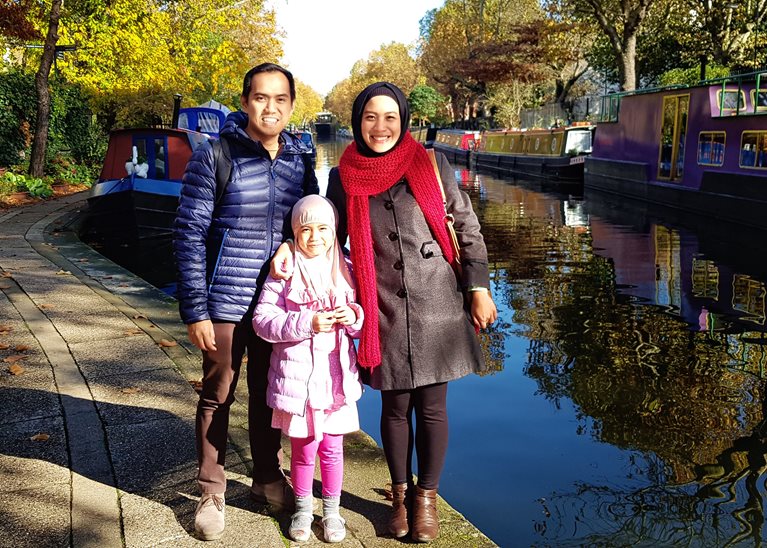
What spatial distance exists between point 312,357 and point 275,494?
70 centimetres

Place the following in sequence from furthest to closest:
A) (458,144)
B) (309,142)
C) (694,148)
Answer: (458,144), (309,142), (694,148)

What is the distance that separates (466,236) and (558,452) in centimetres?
229

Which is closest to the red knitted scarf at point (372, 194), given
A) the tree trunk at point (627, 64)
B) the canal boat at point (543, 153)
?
the canal boat at point (543, 153)

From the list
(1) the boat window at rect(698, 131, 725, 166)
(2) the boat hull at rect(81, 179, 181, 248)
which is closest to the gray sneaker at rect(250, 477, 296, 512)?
(2) the boat hull at rect(81, 179, 181, 248)

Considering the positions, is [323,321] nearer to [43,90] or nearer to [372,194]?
[372,194]

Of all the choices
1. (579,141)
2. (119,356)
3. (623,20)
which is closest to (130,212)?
(119,356)

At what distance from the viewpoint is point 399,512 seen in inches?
126

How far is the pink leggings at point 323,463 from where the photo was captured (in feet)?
10.2

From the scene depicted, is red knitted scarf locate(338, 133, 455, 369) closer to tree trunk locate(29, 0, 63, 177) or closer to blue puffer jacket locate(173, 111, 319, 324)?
blue puffer jacket locate(173, 111, 319, 324)

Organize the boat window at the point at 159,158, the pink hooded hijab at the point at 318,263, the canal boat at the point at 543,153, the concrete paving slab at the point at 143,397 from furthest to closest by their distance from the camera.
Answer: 1. the canal boat at the point at 543,153
2. the boat window at the point at 159,158
3. the concrete paving slab at the point at 143,397
4. the pink hooded hijab at the point at 318,263

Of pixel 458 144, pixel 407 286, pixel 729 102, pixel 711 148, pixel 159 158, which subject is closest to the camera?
pixel 407 286

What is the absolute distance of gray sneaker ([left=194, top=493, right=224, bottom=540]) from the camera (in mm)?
3008

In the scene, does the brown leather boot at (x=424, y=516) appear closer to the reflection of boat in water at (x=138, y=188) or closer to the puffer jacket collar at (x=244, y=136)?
the puffer jacket collar at (x=244, y=136)

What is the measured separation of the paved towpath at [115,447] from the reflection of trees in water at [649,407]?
1.17 metres
